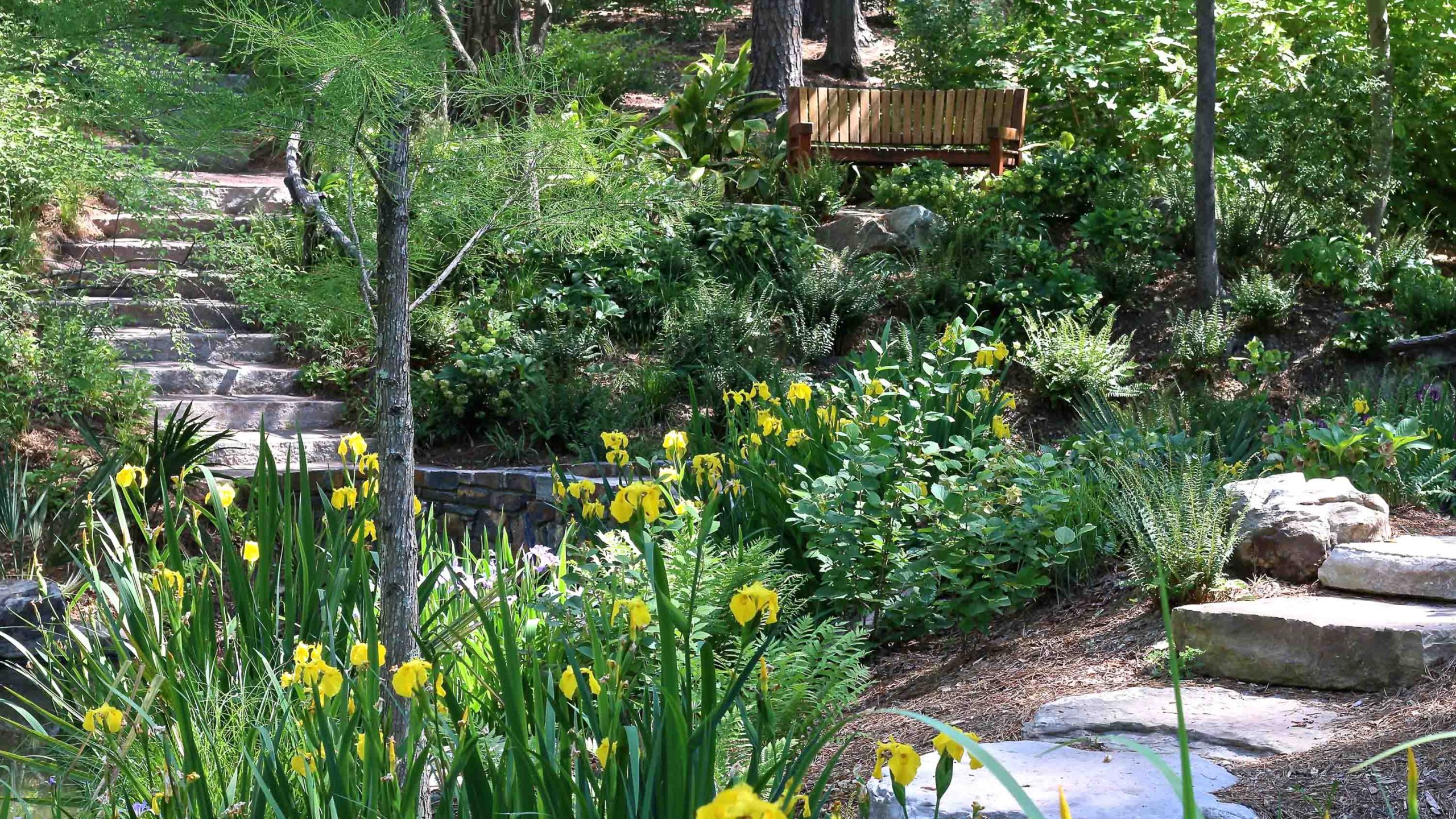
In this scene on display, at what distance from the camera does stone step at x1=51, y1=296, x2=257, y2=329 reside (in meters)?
7.26

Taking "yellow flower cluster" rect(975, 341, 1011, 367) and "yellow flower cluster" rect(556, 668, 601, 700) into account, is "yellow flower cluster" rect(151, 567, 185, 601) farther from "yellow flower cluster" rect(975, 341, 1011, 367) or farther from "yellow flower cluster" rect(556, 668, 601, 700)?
"yellow flower cluster" rect(975, 341, 1011, 367)

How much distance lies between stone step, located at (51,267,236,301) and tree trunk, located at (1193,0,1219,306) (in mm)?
5877

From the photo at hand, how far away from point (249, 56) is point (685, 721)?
222 centimetres

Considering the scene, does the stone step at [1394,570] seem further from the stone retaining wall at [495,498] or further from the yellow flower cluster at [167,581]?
the stone retaining wall at [495,498]

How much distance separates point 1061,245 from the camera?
26.7ft

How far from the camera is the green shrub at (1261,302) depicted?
7211mm

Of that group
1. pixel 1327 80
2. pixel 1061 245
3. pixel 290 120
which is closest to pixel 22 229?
pixel 290 120

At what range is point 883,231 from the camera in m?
8.18

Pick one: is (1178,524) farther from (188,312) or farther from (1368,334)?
(188,312)

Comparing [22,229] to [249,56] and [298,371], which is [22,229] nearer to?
[298,371]

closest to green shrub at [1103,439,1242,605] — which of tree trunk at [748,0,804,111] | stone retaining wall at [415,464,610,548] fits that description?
Answer: stone retaining wall at [415,464,610,548]

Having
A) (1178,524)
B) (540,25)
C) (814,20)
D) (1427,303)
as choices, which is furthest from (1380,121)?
(814,20)

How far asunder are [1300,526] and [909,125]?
6.48m

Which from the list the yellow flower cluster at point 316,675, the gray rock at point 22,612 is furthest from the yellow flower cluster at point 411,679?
the gray rock at point 22,612
